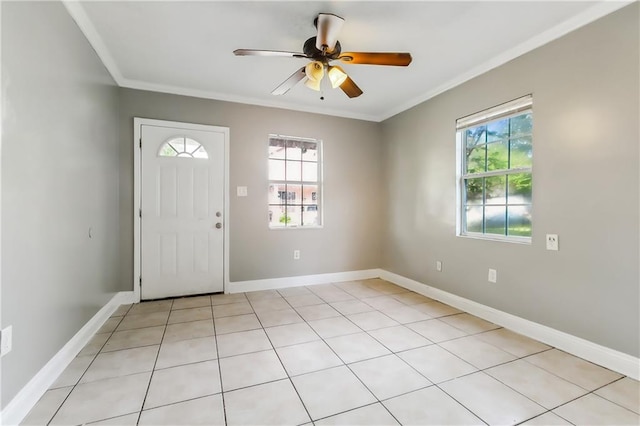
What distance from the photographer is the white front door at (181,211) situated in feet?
10.8

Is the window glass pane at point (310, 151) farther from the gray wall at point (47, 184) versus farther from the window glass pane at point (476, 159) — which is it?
the gray wall at point (47, 184)

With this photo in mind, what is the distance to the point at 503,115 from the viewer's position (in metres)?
2.66

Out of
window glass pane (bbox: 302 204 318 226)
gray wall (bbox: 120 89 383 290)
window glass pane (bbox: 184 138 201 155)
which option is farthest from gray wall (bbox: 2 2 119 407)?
window glass pane (bbox: 302 204 318 226)

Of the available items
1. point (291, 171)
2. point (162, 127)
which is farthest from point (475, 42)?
point (162, 127)

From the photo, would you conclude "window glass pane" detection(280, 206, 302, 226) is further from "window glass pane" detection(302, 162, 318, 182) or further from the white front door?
the white front door

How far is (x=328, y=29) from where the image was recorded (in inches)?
75.2

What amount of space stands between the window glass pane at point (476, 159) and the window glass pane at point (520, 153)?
1.00 ft

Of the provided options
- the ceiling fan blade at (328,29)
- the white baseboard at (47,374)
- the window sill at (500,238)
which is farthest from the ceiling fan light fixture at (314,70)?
the white baseboard at (47,374)

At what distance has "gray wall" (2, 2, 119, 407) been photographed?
138 cm

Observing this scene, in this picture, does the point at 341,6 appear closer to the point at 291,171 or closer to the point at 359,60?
the point at 359,60

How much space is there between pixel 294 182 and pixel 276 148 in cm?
52

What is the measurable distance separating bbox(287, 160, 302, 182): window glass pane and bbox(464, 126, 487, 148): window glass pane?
2087mm

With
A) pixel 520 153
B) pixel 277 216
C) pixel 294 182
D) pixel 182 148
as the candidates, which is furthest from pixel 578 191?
pixel 182 148

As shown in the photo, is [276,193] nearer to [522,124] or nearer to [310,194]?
[310,194]
